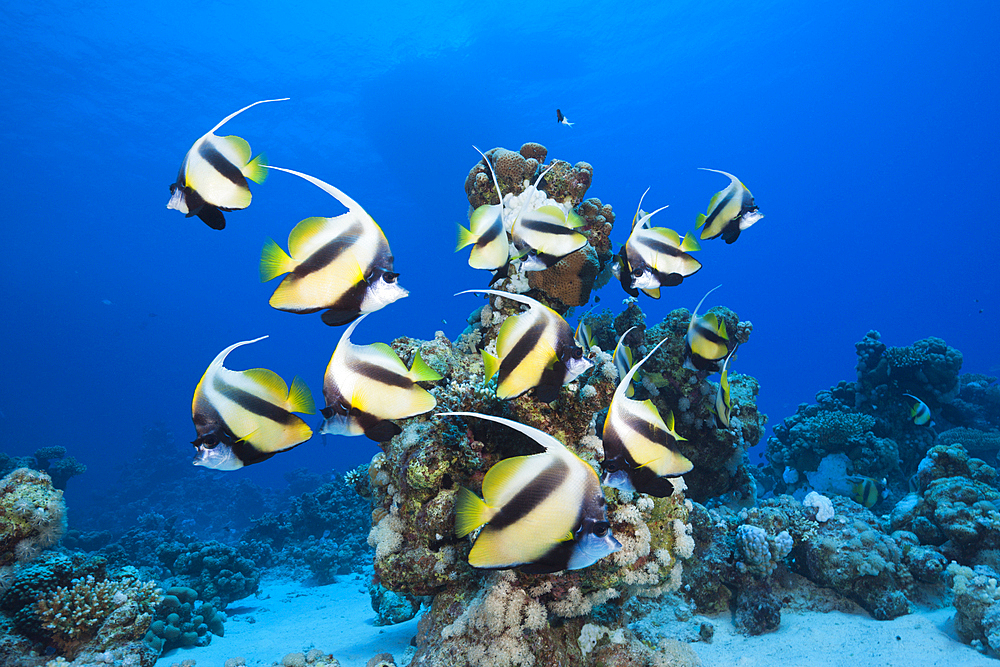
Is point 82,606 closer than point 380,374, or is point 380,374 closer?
point 380,374

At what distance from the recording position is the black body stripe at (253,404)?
5.84 feet

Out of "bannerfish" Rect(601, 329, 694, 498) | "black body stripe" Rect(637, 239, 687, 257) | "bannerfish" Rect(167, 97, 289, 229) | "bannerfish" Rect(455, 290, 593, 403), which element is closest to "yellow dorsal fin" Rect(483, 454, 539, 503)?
"bannerfish" Rect(601, 329, 694, 498)

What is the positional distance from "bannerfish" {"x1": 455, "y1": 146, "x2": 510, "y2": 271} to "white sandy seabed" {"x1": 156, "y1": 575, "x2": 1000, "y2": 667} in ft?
13.5

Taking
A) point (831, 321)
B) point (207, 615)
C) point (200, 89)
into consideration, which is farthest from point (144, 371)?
point (831, 321)

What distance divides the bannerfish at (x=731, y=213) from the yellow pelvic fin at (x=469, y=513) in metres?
2.92

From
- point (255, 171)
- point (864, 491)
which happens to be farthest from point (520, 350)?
Answer: point (864, 491)

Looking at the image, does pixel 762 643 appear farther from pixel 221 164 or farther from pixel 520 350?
pixel 221 164

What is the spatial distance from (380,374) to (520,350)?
659 millimetres

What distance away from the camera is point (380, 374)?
1.93 metres

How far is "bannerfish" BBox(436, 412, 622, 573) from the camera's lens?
1337mm

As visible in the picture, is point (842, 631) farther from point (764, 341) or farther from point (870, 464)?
point (764, 341)

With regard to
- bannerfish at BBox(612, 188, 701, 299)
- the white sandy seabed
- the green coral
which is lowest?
the white sandy seabed

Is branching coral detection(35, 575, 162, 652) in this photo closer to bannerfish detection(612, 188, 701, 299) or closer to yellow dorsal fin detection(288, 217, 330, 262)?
yellow dorsal fin detection(288, 217, 330, 262)

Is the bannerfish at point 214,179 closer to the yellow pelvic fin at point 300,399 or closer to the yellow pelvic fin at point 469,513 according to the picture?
the yellow pelvic fin at point 300,399
